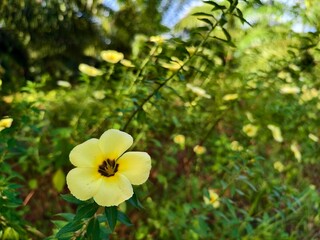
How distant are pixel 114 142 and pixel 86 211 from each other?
16 cm

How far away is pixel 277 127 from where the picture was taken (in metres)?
2.24

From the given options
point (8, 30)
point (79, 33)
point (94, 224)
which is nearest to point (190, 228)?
point (94, 224)

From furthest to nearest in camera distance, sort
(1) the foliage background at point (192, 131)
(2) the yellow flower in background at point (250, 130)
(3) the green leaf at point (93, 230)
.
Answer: (2) the yellow flower in background at point (250, 130) < (1) the foliage background at point (192, 131) < (3) the green leaf at point (93, 230)

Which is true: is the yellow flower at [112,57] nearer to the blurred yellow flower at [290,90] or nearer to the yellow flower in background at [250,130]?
the yellow flower in background at [250,130]

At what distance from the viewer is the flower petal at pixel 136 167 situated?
83 cm

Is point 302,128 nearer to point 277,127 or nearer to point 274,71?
point 277,127

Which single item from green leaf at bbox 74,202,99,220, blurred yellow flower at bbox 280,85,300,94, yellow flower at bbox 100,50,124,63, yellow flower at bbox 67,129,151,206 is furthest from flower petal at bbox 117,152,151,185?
blurred yellow flower at bbox 280,85,300,94

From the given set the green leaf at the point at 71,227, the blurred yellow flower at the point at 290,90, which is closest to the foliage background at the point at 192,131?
the blurred yellow flower at the point at 290,90

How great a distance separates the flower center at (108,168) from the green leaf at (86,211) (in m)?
0.08

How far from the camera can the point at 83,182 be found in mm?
827

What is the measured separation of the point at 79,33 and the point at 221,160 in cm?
400

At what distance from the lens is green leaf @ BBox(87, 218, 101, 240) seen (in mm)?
916

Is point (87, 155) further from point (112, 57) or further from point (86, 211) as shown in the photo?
point (112, 57)

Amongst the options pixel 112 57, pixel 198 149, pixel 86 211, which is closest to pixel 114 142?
pixel 86 211
